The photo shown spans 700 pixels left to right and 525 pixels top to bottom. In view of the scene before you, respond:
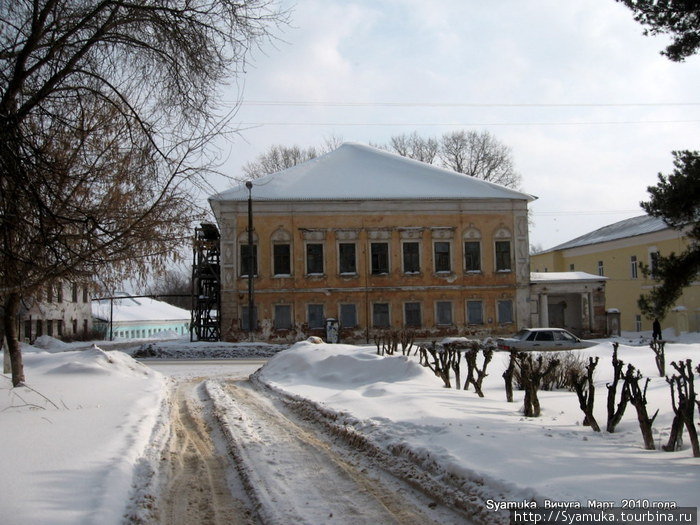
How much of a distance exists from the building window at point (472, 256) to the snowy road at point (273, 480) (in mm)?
30461

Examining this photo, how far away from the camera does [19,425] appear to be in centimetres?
928

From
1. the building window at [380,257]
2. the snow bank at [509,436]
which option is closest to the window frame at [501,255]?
the building window at [380,257]

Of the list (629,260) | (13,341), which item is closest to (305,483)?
(13,341)

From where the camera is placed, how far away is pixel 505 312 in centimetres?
4056

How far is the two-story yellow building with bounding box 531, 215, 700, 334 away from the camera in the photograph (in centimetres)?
4288

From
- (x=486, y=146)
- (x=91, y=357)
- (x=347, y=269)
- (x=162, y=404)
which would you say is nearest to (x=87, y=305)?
(x=347, y=269)

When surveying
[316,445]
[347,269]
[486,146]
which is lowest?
[316,445]

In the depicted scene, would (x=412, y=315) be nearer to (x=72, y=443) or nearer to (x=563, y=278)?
(x=563, y=278)

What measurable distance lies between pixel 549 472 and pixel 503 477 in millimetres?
511

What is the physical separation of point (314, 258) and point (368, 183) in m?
6.27

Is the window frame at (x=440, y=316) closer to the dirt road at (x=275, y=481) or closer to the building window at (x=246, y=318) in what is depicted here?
the building window at (x=246, y=318)

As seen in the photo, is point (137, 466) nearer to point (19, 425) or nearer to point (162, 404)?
point (19, 425)

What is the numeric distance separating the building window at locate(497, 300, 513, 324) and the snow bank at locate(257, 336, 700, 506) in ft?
77.5

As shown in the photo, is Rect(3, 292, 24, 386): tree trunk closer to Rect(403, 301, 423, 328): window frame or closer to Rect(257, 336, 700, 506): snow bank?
Rect(257, 336, 700, 506): snow bank
